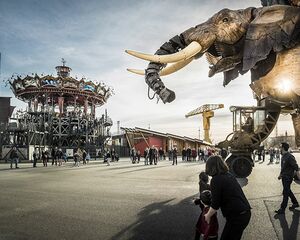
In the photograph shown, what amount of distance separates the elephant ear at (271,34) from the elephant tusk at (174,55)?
0.91 m

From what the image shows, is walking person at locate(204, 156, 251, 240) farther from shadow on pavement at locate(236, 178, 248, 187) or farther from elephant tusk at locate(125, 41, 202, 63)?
shadow on pavement at locate(236, 178, 248, 187)

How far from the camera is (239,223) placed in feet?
10.3

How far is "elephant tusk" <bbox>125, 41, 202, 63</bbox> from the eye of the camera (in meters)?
5.34

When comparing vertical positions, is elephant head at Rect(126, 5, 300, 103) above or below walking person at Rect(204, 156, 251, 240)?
above

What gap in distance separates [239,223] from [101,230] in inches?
98.4

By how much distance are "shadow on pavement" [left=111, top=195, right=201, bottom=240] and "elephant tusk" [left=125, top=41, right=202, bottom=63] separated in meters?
2.83

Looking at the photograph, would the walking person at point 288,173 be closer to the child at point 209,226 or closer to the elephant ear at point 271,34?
the elephant ear at point 271,34

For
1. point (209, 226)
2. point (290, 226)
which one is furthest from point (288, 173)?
point (209, 226)

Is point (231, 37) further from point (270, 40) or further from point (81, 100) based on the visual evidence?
point (81, 100)

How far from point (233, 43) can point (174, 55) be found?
48.0 inches

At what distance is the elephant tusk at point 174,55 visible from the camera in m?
5.34

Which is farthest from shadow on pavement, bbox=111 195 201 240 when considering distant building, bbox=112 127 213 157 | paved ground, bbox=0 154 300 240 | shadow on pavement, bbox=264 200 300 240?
distant building, bbox=112 127 213 157

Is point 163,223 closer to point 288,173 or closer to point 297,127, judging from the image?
point 288,173

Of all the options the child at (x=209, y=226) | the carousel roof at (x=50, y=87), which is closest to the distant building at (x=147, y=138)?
the carousel roof at (x=50, y=87)
